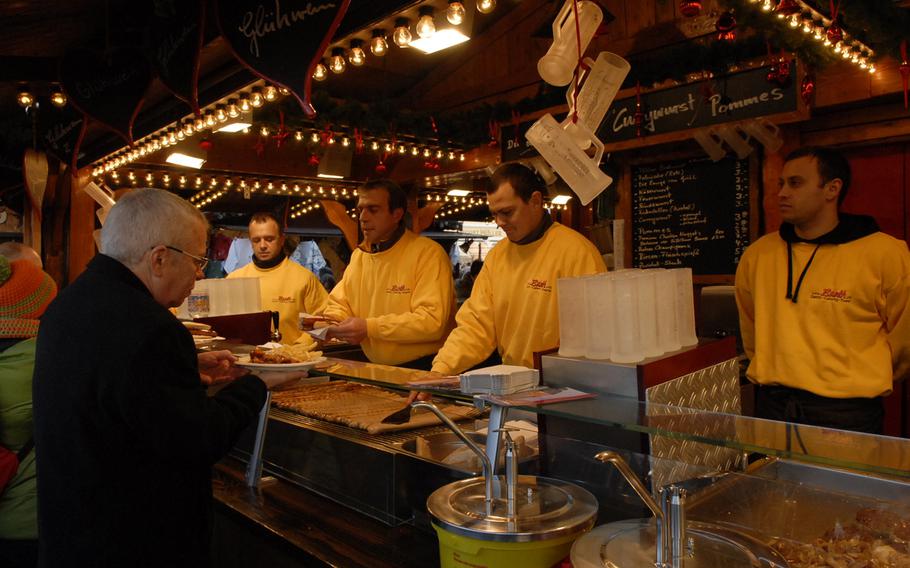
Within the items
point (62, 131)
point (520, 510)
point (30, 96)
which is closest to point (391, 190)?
point (520, 510)

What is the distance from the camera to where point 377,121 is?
217 inches

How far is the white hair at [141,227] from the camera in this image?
175 cm

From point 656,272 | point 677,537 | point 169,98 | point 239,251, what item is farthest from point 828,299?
point 239,251

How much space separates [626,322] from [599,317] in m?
0.08

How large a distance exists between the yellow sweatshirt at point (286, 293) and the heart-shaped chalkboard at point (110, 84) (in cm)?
157

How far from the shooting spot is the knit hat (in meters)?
2.51

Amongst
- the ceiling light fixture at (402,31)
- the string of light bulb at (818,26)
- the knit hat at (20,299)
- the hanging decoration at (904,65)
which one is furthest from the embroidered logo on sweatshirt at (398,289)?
the hanging decoration at (904,65)

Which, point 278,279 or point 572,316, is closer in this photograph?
point 572,316

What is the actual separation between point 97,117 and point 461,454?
3489 mm

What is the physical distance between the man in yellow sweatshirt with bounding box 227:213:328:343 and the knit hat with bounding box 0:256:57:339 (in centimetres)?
257

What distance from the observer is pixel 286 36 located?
2541 millimetres

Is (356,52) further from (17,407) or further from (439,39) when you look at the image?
(17,407)

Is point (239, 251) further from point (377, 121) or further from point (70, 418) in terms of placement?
point (70, 418)

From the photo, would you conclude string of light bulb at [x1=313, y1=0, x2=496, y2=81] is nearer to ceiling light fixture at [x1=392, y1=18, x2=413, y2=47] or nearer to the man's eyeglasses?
ceiling light fixture at [x1=392, y1=18, x2=413, y2=47]
